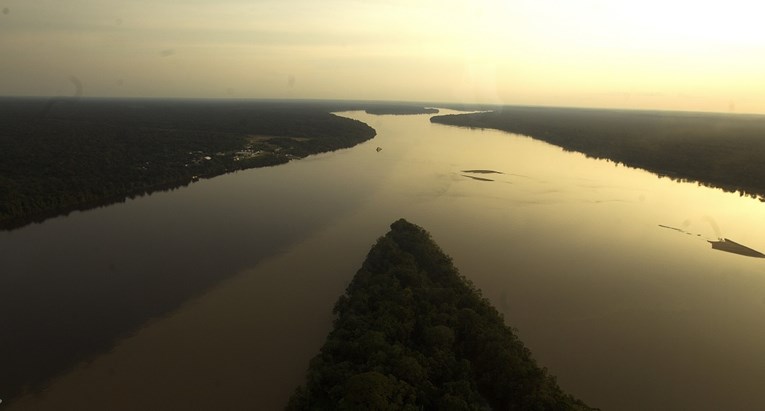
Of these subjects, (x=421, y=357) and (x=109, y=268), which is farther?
(x=109, y=268)

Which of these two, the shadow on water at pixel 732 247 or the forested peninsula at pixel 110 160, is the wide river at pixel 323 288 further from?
the forested peninsula at pixel 110 160

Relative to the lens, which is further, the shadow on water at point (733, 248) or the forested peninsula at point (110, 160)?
the forested peninsula at point (110, 160)

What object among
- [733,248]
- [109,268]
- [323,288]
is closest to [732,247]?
[733,248]

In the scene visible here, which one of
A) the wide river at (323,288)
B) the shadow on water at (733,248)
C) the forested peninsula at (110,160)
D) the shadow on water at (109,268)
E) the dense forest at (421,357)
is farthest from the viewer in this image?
the forested peninsula at (110,160)

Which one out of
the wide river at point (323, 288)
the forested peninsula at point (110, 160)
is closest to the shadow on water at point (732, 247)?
the wide river at point (323, 288)

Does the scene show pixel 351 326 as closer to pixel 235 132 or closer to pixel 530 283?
pixel 530 283

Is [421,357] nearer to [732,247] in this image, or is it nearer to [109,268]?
[109,268]

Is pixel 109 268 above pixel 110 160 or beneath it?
beneath

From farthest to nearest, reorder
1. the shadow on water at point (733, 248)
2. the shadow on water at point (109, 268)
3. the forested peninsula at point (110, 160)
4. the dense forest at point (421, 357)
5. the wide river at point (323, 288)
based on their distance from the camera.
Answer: the forested peninsula at point (110, 160)
the shadow on water at point (733, 248)
the shadow on water at point (109, 268)
the wide river at point (323, 288)
the dense forest at point (421, 357)
